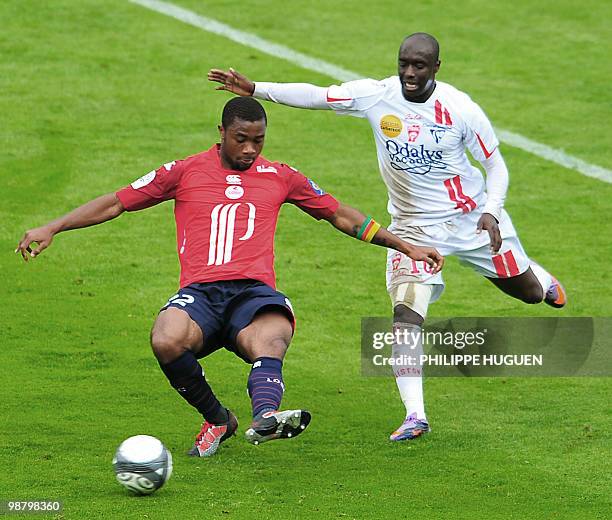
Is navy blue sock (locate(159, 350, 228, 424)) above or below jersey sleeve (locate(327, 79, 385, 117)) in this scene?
Result: below

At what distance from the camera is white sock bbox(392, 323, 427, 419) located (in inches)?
374

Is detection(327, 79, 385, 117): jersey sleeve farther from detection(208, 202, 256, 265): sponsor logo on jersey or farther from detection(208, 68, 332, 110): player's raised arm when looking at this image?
detection(208, 202, 256, 265): sponsor logo on jersey

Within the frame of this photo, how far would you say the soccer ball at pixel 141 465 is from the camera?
7723mm

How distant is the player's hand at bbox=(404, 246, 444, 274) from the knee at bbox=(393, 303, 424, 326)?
555mm

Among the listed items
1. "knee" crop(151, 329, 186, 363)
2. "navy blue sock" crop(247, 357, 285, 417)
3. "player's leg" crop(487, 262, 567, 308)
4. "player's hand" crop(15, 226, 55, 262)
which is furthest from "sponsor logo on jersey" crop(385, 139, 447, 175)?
"player's hand" crop(15, 226, 55, 262)

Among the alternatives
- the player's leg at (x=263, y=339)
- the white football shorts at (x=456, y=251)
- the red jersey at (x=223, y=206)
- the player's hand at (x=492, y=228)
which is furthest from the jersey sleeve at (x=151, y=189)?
the player's hand at (x=492, y=228)

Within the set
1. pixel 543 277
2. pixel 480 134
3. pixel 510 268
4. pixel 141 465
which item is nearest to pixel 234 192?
pixel 480 134

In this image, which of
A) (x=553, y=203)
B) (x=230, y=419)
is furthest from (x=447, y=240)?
(x=553, y=203)

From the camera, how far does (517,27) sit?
19094 mm

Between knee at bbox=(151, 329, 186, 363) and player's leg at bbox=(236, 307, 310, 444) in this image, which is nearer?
player's leg at bbox=(236, 307, 310, 444)

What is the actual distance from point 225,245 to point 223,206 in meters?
0.26

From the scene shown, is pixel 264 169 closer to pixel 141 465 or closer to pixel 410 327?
pixel 410 327

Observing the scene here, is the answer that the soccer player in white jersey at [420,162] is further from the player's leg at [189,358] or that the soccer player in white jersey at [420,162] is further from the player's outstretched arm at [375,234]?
the player's leg at [189,358]

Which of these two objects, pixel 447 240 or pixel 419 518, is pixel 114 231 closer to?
pixel 447 240
